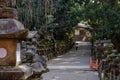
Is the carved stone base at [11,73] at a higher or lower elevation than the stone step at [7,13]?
lower

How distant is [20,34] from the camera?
4.17m

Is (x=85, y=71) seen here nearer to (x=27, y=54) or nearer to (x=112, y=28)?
(x=112, y=28)

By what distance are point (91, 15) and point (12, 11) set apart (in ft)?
37.9

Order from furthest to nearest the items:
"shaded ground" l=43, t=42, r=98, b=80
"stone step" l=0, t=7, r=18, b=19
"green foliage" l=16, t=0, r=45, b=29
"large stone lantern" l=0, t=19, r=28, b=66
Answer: "green foliage" l=16, t=0, r=45, b=29
"shaded ground" l=43, t=42, r=98, b=80
"stone step" l=0, t=7, r=18, b=19
"large stone lantern" l=0, t=19, r=28, b=66

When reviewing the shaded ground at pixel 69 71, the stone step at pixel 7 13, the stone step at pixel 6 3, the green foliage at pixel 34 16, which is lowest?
the shaded ground at pixel 69 71

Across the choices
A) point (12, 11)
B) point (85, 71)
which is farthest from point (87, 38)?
point (12, 11)

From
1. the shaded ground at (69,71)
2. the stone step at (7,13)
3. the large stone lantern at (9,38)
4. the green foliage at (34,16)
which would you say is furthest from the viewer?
the green foliage at (34,16)

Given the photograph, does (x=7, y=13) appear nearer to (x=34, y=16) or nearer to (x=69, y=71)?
(x=69, y=71)

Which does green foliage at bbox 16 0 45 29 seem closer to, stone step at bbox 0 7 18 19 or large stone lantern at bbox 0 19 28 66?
stone step at bbox 0 7 18 19

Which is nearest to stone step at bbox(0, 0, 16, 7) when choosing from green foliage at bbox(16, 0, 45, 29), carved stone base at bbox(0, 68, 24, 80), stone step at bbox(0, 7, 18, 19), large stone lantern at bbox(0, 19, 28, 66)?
stone step at bbox(0, 7, 18, 19)

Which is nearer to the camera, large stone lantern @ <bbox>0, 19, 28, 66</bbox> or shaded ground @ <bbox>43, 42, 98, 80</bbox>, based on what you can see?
large stone lantern @ <bbox>0, 19, 28, 66</bbox>

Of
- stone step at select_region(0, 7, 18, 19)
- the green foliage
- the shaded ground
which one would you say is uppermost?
stone step at select_region(0, 7, 18, 19)

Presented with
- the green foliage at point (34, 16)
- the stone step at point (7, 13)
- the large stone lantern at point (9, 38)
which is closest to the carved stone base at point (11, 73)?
the large stone lantern at point (9, 38)

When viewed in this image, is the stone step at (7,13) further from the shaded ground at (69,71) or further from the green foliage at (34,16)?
the green foliage at (34,16)
